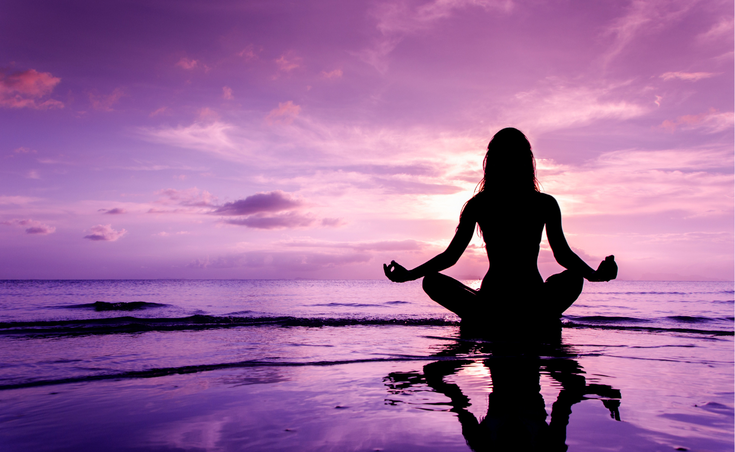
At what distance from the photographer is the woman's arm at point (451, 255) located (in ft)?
12.2

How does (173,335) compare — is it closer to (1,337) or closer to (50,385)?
(1,337)

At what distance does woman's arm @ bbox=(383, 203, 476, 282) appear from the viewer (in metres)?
3.71

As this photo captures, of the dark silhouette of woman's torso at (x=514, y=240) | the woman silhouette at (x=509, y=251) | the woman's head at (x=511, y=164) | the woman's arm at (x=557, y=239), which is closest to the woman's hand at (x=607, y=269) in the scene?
the woman silhouette at (x=509, y=251)

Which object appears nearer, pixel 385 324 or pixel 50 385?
pixel 50 385

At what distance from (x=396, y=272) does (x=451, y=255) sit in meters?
0.60

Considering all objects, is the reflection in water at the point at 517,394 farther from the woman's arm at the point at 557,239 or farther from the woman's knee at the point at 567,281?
the woman's arm at the point at 557,239

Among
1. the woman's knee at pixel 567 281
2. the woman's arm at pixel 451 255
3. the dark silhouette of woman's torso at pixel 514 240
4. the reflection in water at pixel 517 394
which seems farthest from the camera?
the woman's arm at pixel 451 255

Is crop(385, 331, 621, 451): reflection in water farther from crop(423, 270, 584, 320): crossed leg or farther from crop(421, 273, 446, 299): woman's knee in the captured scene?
crop(421, 273, 446, 299): woman's knee

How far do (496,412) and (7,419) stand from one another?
364 centimetres

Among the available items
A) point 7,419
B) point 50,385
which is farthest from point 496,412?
point 50,385

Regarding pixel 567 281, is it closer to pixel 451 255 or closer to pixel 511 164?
pixel 451 255

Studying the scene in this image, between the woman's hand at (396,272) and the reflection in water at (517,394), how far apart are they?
2.40 feet

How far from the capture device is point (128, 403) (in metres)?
3.28

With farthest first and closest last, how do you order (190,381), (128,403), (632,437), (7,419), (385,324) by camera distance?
(385,324) < (190,381) < (128,403) < (7,419) < (632,437)
